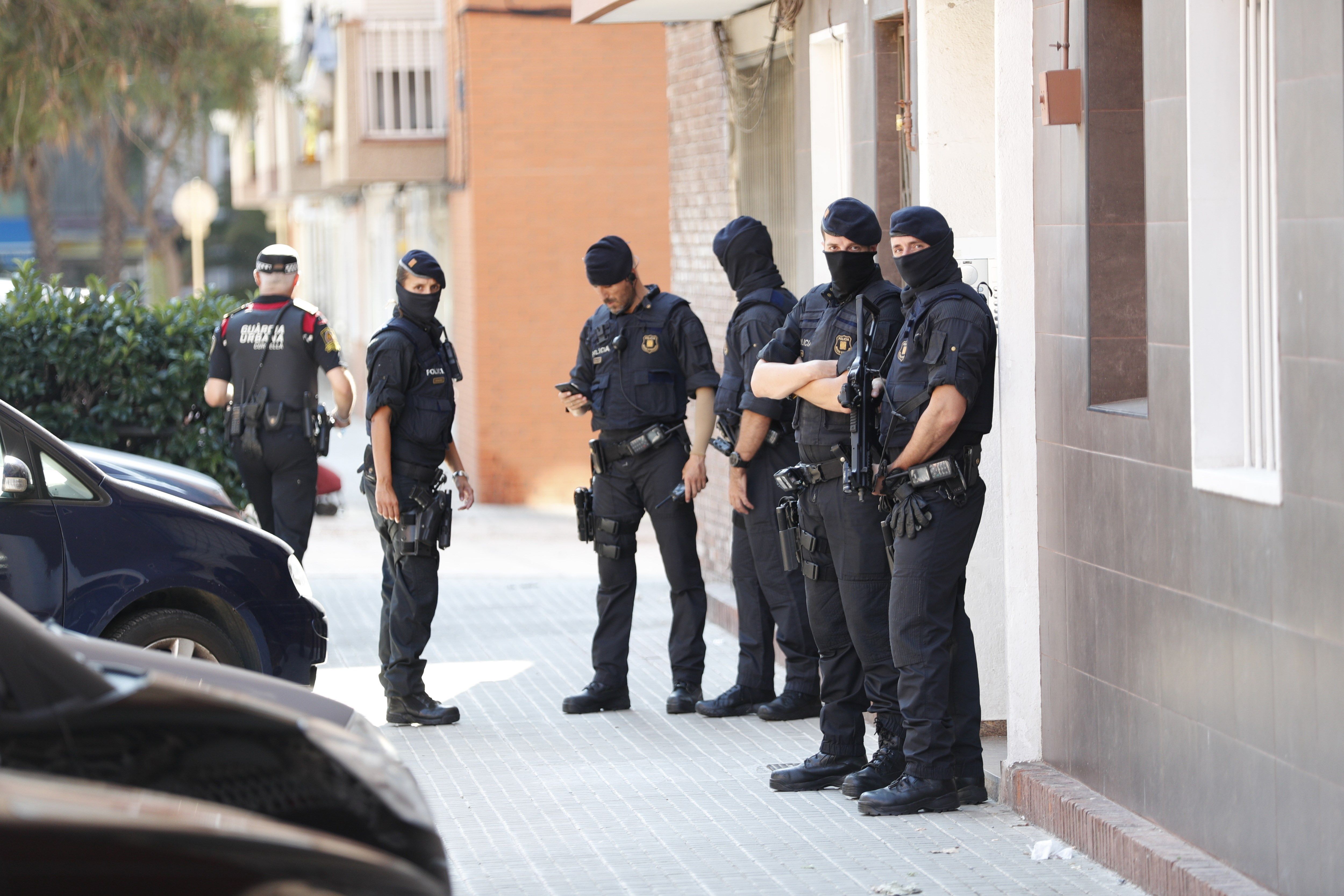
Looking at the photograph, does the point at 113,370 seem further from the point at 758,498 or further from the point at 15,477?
the point at 758,498

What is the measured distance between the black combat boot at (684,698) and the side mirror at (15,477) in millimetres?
3049

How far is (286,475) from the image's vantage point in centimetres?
891

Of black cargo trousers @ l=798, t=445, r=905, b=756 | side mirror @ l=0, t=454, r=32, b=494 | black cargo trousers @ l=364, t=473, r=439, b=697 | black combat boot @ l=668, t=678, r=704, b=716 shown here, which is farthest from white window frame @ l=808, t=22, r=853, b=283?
side mirror @ l=0, t=454, r=32, b=494

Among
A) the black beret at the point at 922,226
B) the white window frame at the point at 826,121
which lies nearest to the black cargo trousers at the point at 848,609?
the black beret at the point at 922,226

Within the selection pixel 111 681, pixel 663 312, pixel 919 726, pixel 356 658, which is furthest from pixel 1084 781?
pixel 356 658

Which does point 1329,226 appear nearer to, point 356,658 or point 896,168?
point 896,168

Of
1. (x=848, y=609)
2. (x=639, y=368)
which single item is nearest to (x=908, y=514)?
(x=848, y=609)

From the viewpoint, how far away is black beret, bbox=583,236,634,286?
7480 millimetres

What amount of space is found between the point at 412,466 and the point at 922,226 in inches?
110

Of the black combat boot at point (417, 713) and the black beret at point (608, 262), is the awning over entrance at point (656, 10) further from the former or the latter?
the black combat boot at point (417, 713)

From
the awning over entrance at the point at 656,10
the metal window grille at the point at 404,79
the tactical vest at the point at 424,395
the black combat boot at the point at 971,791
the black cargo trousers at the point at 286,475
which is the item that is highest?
the metal window grille at the point at 404,79

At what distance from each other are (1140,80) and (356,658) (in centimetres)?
549

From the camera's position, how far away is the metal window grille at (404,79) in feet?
63.0

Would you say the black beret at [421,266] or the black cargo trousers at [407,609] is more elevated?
the black beret at [421,266]
